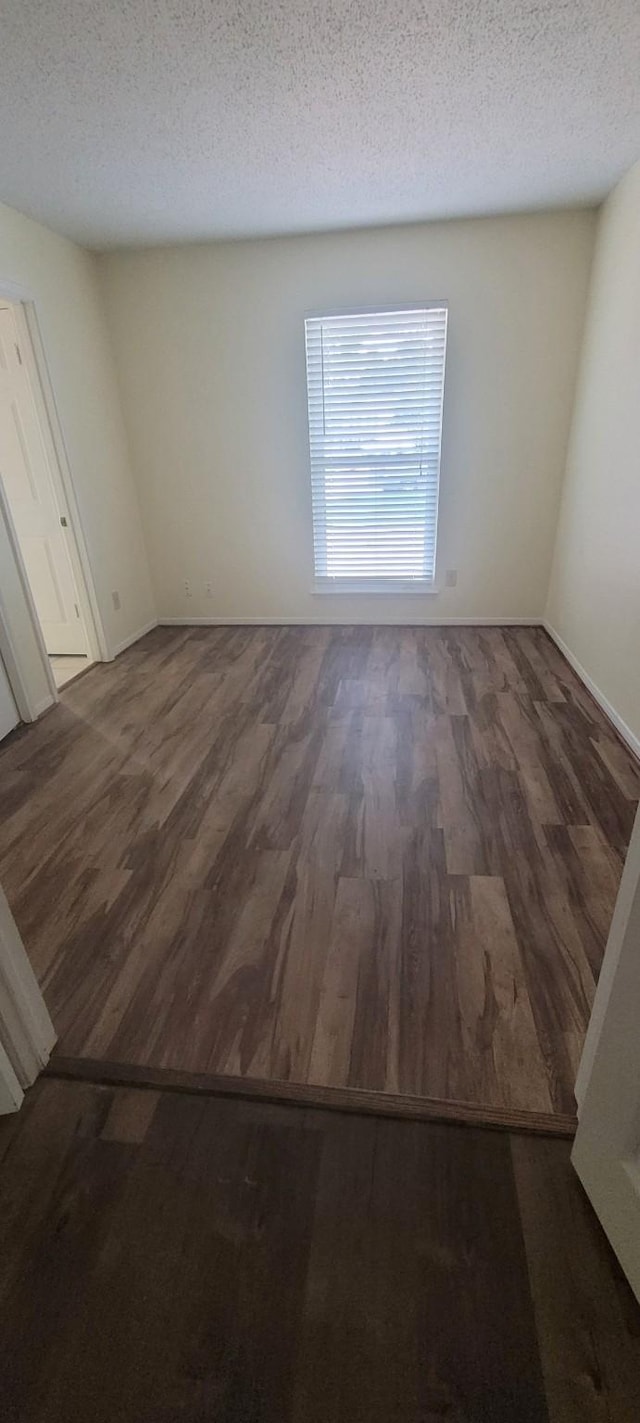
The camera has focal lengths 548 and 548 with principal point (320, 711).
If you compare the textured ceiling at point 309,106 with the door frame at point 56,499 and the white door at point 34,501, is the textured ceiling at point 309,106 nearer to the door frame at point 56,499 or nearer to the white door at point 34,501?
the door frame at point 56,499

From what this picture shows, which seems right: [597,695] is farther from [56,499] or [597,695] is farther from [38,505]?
[38,505]

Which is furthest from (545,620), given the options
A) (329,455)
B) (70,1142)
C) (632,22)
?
(70,1142)

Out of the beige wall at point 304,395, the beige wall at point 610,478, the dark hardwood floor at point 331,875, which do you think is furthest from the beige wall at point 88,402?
the beige wall at point 610,478

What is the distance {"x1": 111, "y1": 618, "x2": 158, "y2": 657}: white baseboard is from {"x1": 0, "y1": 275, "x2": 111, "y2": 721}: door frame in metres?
0.16

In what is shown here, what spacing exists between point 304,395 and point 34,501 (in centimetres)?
193

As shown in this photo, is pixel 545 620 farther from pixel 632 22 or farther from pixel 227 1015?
pixel 227 1015

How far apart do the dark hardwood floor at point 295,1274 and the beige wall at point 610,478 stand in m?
2.08

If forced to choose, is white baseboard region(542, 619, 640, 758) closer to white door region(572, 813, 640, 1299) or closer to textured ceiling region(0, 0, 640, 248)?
white door region(572, 813, 640, 1299)

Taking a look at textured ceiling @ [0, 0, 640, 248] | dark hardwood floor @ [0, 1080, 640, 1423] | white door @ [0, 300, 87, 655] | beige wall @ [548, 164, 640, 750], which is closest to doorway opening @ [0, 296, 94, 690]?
white door @ [0, 300, 87, 655]

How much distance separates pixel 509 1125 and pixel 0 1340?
96cm

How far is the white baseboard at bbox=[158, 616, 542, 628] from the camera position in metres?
4.23

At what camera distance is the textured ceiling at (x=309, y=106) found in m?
1.66

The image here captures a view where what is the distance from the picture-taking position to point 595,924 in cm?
161

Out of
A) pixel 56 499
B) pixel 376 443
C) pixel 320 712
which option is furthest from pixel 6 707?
pixel 376 443
